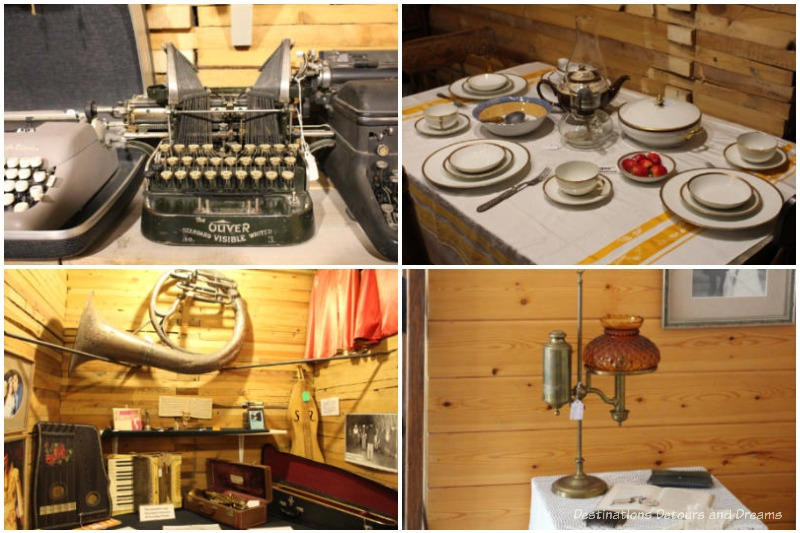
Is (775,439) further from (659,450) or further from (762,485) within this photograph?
(659,450)

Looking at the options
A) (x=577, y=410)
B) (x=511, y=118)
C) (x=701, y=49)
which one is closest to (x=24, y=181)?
(x=511, y=118)

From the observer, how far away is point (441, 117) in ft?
6.67

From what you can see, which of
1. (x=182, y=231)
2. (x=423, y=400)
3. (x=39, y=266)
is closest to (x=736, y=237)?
(x=423, y=400)

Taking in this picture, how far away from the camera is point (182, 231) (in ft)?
5.77

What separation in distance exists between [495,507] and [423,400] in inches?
18.5

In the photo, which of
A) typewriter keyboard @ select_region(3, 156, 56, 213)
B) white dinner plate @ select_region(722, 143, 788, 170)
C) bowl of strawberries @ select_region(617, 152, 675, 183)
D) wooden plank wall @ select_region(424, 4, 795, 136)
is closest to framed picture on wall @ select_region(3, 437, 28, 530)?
typewriter keyboard @ select_region(3, 156, 56, 213)

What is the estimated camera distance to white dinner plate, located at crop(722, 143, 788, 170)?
5.66 feet

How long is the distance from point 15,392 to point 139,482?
35 centimetres

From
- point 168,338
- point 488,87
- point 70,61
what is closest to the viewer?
point 168,338

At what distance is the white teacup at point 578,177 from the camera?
64.7 inches

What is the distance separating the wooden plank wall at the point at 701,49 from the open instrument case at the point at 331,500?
5.46ft

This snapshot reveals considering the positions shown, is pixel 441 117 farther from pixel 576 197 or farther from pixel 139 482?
pixel 139 482

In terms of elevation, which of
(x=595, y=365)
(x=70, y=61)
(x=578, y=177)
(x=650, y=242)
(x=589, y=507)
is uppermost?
(x=70, y=61)

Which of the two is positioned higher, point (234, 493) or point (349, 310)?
point (349, 310)
